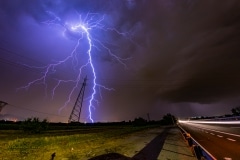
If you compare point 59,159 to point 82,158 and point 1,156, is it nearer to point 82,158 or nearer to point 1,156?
Result: point 82,158

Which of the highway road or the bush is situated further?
the bush

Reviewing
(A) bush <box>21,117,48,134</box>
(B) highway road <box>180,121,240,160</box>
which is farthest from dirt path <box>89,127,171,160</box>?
(A) bush <box>21,117,48,134</box>

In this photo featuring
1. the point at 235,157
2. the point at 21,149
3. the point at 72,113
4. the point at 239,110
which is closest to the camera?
the point at 235,157

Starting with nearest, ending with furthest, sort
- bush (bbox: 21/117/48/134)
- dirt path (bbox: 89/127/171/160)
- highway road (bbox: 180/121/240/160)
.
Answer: highway road (bbox: 180/121/240/160)
dirt path (bbox: 89/127/171/160)
bush (bbox: 21/117/48/134)

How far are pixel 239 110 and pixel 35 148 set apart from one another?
148 metres

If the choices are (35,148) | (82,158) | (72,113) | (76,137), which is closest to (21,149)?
(35,148)

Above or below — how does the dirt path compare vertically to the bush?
below

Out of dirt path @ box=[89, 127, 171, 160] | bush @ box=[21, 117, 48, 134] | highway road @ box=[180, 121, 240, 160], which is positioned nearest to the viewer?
highway road @ box=[180, 121, 240, 160]

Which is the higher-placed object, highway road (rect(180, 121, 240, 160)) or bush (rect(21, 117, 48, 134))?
bush (rect(21, 117, 48, 134))

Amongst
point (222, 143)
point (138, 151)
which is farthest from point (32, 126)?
point (222, 143)

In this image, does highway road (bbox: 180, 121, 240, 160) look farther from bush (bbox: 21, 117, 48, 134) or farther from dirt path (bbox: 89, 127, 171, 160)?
bush (bbox: 21, 117, 48, 134)

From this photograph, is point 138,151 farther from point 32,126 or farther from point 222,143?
point 32,126

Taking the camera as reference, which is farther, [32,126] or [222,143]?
[32,126]

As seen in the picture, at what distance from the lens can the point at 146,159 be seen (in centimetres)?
1152
